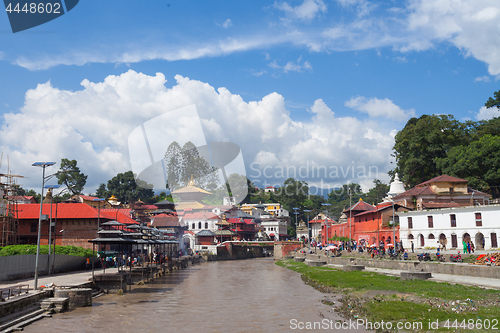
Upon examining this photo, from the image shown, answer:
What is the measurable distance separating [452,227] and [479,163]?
22583mm

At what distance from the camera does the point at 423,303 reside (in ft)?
65.7

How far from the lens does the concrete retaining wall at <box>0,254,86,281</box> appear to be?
28016 mm

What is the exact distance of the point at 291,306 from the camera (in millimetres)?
25094

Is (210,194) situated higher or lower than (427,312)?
higher

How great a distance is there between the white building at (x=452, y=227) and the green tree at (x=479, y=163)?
59.4ft

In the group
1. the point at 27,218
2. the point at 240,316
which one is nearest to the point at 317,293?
the point at 240,316

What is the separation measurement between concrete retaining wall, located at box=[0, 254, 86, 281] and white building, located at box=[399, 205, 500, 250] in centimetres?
4091

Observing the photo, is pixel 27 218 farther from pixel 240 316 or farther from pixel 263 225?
pixel 263 225

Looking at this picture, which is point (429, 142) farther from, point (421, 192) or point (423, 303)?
point (423, 303)

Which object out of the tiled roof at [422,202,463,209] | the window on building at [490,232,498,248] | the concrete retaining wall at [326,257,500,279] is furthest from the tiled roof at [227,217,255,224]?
the window on building at [490,232,498,248]

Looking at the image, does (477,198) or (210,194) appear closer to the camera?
(477,198)

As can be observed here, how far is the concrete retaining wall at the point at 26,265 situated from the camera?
28016 mm

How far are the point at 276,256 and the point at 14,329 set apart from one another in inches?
3153

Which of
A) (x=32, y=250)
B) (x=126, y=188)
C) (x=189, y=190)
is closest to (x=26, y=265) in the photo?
(x=32, y=250)
